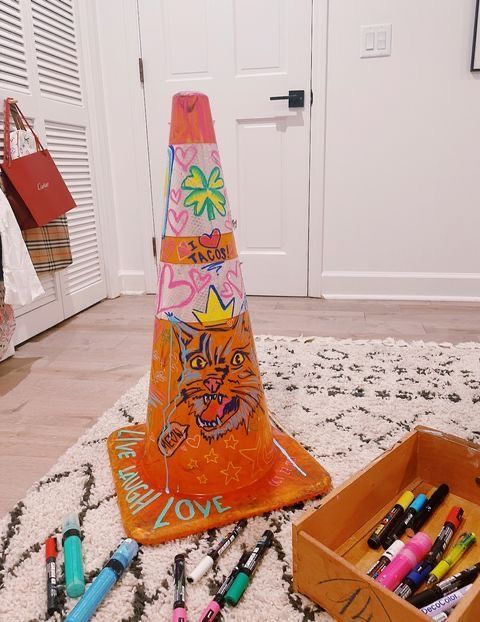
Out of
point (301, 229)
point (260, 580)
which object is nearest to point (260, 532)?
point (260, 580)

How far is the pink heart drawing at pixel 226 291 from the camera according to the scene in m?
0.85

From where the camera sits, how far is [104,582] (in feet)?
2.30

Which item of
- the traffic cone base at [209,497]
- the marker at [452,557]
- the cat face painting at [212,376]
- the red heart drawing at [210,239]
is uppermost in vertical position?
the red heart drawing at [210,239]

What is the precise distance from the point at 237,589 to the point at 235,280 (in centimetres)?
49

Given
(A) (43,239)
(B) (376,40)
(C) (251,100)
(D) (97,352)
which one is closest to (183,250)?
(D) (97,352)

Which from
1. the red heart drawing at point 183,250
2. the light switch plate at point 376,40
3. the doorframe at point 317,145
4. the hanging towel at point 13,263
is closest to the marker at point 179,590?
the red heart drawing at point 183,250

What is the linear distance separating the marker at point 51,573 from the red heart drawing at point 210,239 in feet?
1.83

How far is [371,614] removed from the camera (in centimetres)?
60

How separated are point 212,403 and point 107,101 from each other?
2023 mm

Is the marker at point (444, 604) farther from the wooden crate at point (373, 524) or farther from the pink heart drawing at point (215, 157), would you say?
the pink heart drawing at point (215, 157)

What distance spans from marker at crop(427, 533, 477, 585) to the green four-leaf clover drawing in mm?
644

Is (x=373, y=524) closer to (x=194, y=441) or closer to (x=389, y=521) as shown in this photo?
(x=389, y=521)

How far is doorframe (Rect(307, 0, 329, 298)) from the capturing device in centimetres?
209

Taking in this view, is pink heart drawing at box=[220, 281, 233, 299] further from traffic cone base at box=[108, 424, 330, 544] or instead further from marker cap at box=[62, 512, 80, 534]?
marker cap at box=[62, 512, 80, 534]
